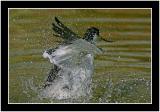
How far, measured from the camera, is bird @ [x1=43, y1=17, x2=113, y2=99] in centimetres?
827

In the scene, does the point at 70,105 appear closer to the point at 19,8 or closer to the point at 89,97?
the point at 89,97

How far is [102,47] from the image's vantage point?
8.50 meters

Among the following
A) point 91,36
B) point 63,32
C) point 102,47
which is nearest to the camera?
point 63,32

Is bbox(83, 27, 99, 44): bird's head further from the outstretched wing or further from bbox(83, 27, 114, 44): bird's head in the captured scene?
the outstretched wing

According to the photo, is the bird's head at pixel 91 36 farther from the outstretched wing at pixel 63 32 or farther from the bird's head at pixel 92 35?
the outstretched wing at pixel 63 32

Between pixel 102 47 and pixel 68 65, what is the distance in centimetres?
36

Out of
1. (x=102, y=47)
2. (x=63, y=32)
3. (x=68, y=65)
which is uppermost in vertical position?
(x=63, y=32)

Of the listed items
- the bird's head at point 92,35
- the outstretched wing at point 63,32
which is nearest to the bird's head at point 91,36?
the bird's head at point 92,35

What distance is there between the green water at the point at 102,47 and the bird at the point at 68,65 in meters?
0.06

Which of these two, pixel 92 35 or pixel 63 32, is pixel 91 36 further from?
pixel 63 32

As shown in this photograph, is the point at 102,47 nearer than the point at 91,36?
No

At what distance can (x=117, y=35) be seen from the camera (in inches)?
341

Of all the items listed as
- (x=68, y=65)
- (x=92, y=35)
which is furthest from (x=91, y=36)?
(x=68, y=65)

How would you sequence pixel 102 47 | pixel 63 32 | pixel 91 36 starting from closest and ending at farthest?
pixel 63 32 → pixel 91 36 → pixel 102 47
